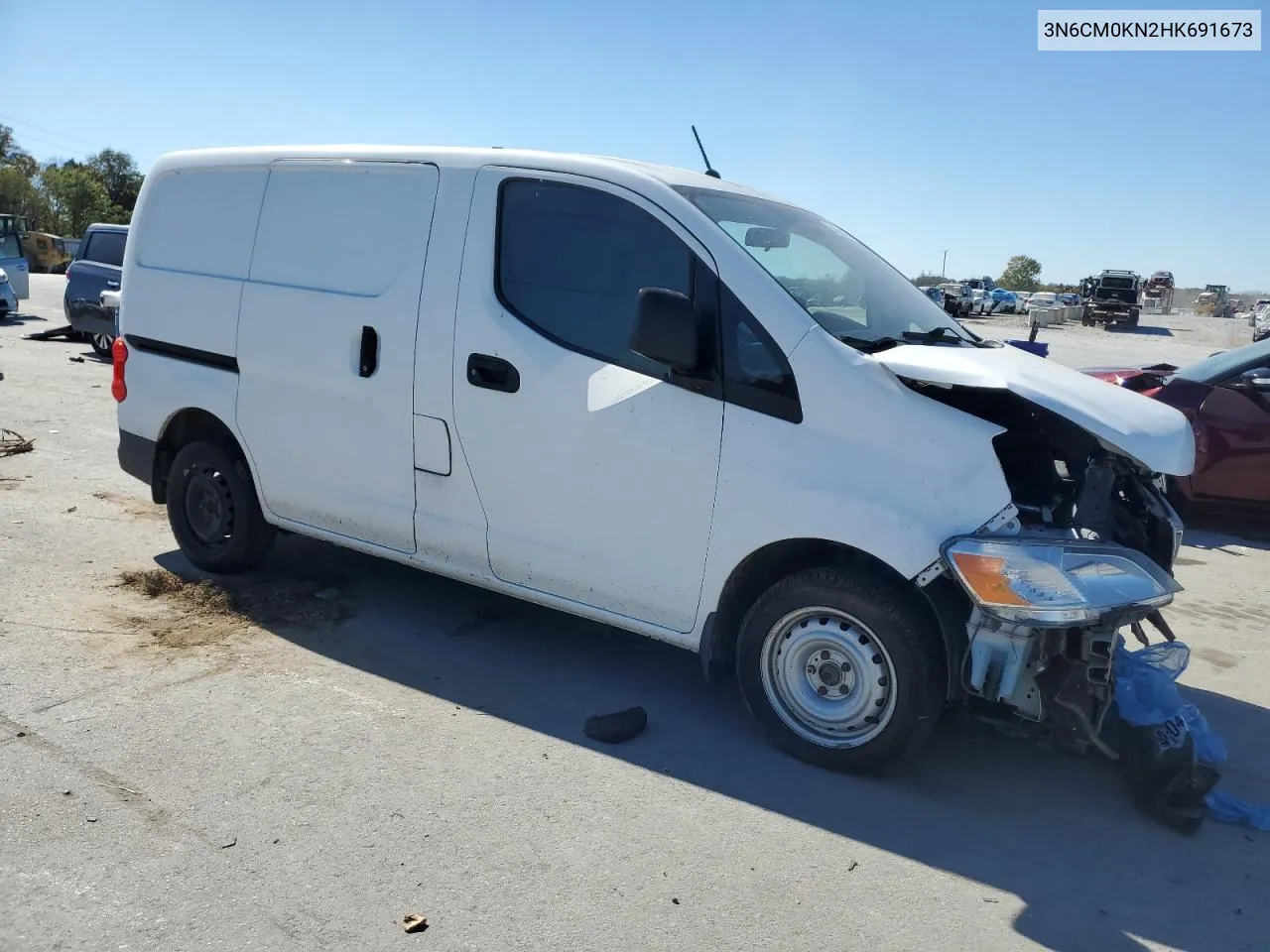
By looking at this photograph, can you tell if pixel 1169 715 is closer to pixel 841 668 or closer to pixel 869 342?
pixel 841 668

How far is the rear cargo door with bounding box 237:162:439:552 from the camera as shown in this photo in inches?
181

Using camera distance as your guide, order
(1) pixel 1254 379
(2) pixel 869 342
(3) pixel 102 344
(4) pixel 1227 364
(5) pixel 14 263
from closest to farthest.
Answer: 1. (2) pixel 869 342
2. (1) pixel 1254 379
3. (4) pixel 1227 364
4. (3) pixel 102 344
5. (5) pixel 14 263

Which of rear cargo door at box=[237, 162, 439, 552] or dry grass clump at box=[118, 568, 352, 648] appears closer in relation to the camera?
rear cargo door at box=[237, 162, 439, 552]

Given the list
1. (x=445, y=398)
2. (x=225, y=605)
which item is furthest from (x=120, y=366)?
(x=445, y=398)

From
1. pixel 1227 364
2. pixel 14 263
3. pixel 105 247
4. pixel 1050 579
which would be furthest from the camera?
pixel 14 263

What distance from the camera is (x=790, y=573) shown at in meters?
3.95

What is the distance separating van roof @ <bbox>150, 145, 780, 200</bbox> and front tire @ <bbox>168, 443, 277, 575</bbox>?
1.55 m

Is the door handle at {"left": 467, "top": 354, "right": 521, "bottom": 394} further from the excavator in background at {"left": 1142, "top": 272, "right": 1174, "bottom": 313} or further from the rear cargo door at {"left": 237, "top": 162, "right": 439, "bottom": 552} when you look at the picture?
the excavator in background at {"left": 1142, "top": 272, "right": 1174, "bottom": 313}

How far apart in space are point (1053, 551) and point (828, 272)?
1.61 metres

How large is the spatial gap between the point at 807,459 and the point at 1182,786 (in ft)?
5.79

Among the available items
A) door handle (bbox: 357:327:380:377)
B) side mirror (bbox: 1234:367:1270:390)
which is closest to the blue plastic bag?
door handle (bbox: 357:327:380:377)

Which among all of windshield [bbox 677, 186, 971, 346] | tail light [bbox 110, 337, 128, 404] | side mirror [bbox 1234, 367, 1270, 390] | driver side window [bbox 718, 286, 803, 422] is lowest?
tail light [bbox 110, 337, 128, 404]

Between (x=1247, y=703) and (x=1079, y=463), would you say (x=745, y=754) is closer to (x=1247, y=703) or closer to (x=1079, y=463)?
(x=1079, y=463)

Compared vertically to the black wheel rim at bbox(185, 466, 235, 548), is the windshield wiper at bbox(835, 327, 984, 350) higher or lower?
higher
